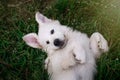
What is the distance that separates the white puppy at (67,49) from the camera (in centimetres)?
558

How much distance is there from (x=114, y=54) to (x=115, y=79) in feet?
1.36

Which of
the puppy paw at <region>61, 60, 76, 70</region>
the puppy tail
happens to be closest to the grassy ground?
the puppy tail

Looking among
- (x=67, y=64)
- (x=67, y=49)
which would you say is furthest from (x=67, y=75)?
(x=67, y=49)

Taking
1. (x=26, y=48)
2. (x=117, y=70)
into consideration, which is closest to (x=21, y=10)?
(x=26, y=48)

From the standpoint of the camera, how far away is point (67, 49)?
5.79 meters

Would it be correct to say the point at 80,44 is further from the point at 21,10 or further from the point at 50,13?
the point at 21,10

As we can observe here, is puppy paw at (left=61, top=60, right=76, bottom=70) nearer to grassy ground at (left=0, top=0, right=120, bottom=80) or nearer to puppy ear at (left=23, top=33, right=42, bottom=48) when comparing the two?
grassy ground at (left=0, top=0, right=120, bottom=80)

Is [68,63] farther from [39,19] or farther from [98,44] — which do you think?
[39,19]

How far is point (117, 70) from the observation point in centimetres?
570

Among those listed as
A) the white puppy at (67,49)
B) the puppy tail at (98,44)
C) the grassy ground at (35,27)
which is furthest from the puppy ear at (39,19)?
the puppy tail at (98,44)

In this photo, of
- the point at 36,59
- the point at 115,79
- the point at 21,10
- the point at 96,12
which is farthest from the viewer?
the point at 21,10

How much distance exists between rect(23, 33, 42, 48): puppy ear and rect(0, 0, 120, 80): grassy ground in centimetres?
15

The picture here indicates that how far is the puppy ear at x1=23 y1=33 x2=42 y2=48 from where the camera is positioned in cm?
611

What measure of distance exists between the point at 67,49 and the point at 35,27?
1.10m
